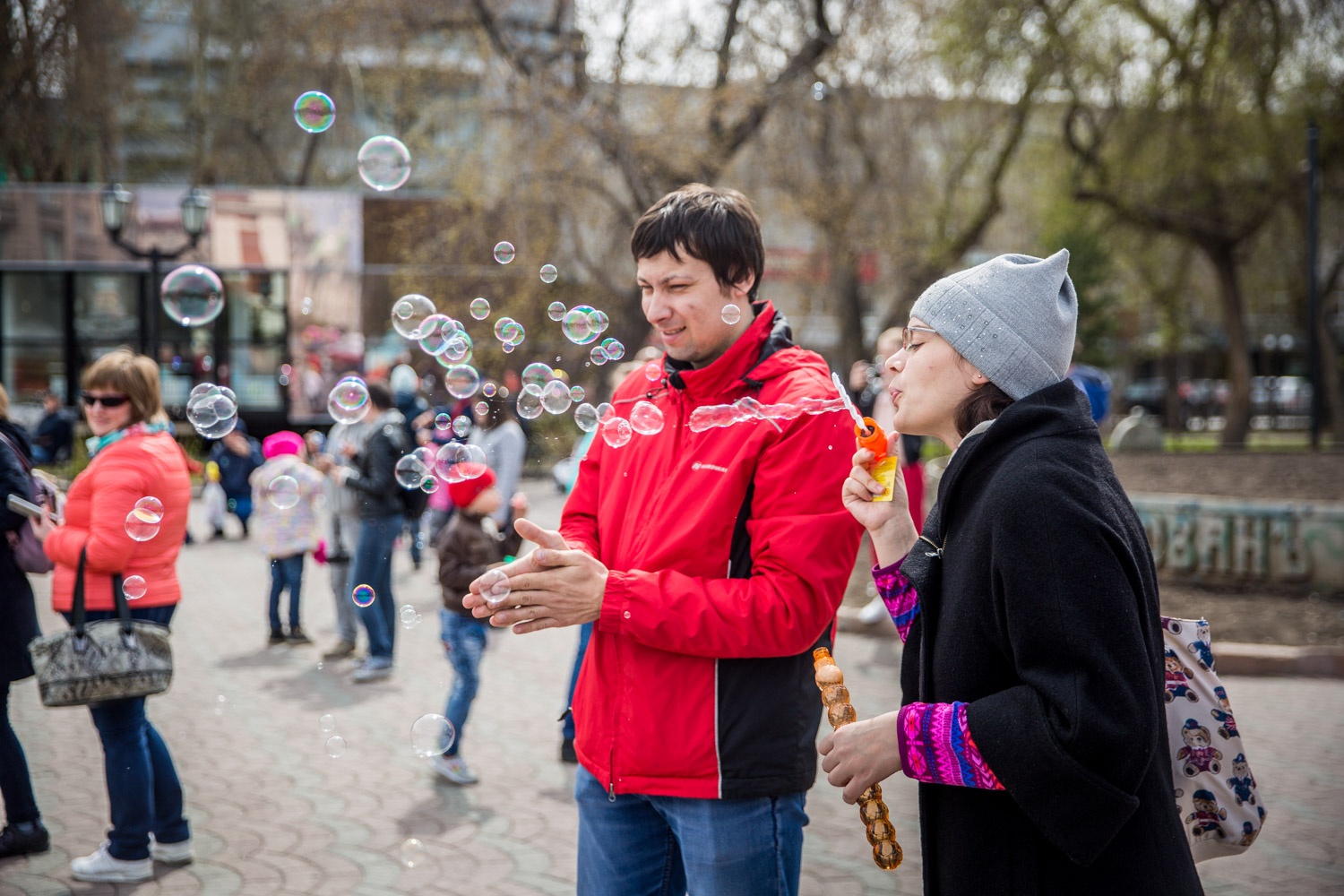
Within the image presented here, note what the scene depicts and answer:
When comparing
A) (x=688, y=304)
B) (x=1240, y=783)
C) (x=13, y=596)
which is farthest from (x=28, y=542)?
(x=1240, y=783)

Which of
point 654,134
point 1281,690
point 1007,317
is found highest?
point 654,134

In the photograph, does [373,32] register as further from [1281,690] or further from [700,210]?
[700,210]

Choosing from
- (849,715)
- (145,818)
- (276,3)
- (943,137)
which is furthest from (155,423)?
(276,3)

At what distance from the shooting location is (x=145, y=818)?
159 inches

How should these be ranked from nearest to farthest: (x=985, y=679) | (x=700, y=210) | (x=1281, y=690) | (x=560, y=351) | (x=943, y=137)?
(x=985, y=679) → (x=700, y=210) → (x=1281, y=690) → (x=560, y=351) → (x=943, y=137)

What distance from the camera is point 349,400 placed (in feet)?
15.1

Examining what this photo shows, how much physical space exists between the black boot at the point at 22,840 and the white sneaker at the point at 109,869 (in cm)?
30

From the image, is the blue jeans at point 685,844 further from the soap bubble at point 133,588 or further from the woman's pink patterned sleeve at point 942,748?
the soap bubble at point 133,588

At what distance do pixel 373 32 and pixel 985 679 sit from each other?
1686 centimetres

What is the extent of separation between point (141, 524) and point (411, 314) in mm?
1244

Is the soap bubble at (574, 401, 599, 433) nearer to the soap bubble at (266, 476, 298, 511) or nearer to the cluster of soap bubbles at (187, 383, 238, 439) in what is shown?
the cluster of soap bubbles at (187, 383, 238, 439)

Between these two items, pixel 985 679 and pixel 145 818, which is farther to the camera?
pixel 145 818

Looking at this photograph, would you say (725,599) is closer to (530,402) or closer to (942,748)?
(942,748)

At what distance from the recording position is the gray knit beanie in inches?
72.8
